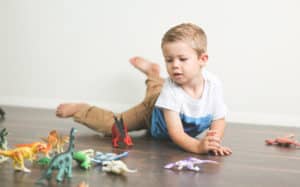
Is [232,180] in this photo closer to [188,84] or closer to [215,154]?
[215,154]

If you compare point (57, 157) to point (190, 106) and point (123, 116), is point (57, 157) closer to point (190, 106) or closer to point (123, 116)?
point (190, 106)

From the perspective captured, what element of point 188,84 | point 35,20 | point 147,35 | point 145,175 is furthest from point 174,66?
point 35,20

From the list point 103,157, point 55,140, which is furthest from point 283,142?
point 55,140

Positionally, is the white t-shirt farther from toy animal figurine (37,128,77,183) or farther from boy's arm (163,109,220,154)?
toy animal figurine (37,128,77,183)

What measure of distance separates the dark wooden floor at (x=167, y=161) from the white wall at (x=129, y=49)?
288 millimetres

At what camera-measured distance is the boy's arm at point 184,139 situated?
1644 millimetres

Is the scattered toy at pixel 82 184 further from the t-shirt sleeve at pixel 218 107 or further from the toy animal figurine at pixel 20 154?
the t-shirt sleeve at pixel 218 107

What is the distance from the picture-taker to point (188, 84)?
1.82 m

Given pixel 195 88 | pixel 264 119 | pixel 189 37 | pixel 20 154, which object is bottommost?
pixel 264 119

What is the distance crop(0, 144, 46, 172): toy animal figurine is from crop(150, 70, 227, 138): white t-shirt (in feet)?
1.78

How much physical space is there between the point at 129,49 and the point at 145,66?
0.78 feet

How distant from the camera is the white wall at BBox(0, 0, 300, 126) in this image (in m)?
2.53

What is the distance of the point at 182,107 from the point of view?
5.89 ft

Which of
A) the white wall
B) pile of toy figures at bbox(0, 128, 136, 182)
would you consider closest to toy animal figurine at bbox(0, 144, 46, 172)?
pile of toy figures at bbox(0, 128, 136, 182)
